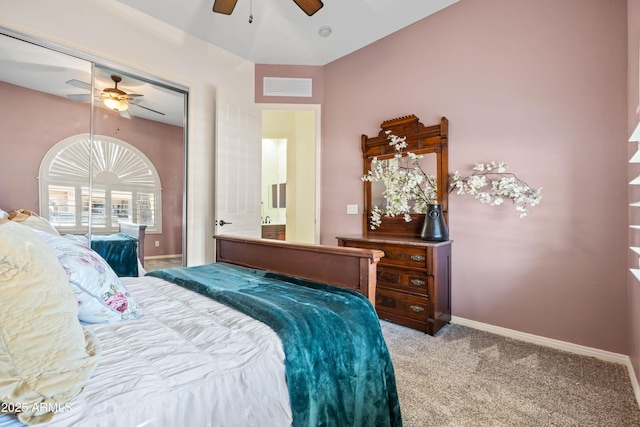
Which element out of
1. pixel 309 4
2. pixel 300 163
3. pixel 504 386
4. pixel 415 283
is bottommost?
pixel 504 386

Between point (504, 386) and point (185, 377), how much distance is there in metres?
1.85

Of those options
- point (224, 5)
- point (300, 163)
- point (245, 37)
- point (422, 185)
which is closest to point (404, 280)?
point (422, 185)

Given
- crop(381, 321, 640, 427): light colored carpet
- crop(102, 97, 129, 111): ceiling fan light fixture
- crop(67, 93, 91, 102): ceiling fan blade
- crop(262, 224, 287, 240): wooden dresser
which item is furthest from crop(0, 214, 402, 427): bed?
crop(262, 224, 287, 240): wooden dresser

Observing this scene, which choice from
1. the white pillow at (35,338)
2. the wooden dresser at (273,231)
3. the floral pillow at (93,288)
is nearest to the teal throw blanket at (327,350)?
the floral pillow at (93,288)

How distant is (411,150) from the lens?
310 cm

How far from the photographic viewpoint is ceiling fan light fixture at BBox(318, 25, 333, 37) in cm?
324

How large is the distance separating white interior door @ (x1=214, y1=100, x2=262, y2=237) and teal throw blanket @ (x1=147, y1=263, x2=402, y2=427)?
81.4 inches

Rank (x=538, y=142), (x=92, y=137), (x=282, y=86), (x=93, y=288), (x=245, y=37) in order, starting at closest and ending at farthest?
(x=93, y=288) < (x=538, y=142) < (x=92, y=137) < (x=245, y=37) < (x=282, y=86)

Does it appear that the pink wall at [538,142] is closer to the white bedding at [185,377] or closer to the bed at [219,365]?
the bed at [219,365]

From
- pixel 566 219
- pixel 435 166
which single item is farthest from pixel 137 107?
pixel 566 219

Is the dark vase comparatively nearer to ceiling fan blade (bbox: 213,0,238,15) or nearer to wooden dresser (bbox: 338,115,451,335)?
wooden dresser (bbox: 338,115,451,335)

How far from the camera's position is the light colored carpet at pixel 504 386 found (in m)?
1.50

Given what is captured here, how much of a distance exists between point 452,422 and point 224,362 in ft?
4.14

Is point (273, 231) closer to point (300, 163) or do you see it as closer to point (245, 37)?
point (300, 163)
